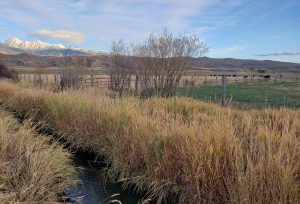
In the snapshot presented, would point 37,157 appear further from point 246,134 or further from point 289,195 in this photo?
point 289,195

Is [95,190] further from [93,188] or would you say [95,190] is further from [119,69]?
[119,69]

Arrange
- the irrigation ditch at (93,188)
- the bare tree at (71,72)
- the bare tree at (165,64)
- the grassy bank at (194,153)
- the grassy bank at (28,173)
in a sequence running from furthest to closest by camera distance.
Result: 1. the bare tree at (71,72)
2. the bare tree at (165,64)
3. the irrigation ditch at (93,188)
4. the grassy bank at (28,173)
5. the grassy bank at (194,153)

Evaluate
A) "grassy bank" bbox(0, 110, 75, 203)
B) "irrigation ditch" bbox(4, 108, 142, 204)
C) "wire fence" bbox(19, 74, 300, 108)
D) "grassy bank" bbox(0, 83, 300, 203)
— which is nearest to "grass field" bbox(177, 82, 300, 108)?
"wire fence" bbox(19, 74, 300, 108)

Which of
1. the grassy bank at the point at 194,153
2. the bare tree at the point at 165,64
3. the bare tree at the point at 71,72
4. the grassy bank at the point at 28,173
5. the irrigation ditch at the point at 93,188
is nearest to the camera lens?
the grassy bank at the point at 194,153

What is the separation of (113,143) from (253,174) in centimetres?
365

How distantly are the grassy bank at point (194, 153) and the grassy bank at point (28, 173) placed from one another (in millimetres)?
1098

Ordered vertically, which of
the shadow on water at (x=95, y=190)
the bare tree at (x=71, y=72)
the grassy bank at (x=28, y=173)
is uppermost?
the bare tree at (x=71, y=72)

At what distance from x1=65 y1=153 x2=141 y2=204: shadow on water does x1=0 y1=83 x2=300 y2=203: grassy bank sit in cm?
23

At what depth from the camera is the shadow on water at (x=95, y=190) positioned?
532cm

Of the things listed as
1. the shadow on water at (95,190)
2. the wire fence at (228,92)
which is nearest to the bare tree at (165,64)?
the wire fence at (228,92)

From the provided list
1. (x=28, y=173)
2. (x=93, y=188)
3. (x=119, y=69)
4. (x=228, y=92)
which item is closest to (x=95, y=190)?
(x=93, y=188)

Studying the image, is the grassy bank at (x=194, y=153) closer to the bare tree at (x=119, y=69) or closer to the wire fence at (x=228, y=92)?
the wire fence at (x=228, y=92)

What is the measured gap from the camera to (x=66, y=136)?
8.48 metres

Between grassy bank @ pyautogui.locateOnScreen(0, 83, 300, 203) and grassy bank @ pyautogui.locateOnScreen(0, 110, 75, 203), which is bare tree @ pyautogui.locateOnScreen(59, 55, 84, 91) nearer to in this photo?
grassy bank @ pyautogui.locateOnScreen(0, 83, 300, 203)
